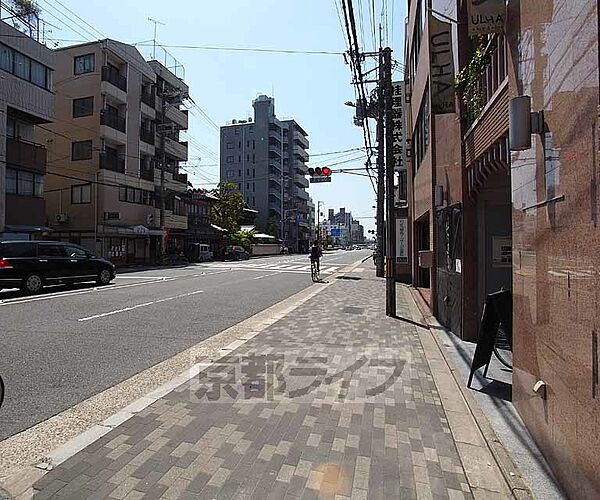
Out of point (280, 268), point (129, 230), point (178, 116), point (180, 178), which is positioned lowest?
point (280, 268)

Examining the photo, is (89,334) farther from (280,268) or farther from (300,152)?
(300,152)

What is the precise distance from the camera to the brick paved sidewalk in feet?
9.85

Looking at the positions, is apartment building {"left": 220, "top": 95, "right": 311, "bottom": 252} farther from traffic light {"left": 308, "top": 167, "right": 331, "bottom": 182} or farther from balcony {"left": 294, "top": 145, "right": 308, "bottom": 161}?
traffic light {"left": 308, "top": 167, "right": 331, "bottom": 182}

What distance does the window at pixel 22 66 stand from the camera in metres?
23.5

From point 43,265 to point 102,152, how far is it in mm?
19591

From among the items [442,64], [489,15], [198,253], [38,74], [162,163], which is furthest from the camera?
[198,253]

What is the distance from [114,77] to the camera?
1297 inches

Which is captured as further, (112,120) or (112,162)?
(112,162)

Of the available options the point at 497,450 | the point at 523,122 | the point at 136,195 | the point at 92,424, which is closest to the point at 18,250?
the point at 92,424

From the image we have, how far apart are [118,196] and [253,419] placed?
32.7 m

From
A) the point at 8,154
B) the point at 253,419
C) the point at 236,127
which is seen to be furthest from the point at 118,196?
the point at 236,127

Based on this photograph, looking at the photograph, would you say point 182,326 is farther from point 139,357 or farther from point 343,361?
point 343,361

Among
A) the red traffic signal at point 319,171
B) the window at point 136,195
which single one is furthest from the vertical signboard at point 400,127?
the window at point 136,195

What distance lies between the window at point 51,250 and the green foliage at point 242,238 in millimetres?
40426
